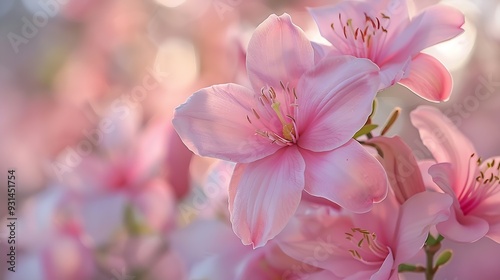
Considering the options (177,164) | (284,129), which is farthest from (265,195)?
(177,164)

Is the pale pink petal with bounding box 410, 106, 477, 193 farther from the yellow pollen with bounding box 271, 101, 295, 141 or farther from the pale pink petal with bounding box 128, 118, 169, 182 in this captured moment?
the pale pink petal with bounding box 128, 118, 169, 182

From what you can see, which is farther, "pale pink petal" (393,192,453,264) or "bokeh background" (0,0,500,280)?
"bokeh background" (0,0,500,280)

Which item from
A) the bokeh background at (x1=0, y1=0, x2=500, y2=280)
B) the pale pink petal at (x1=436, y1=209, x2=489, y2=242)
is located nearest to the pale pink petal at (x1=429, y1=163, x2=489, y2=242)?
the pale pink petal at (x1=436, y1=209, x2=489, y2=242)

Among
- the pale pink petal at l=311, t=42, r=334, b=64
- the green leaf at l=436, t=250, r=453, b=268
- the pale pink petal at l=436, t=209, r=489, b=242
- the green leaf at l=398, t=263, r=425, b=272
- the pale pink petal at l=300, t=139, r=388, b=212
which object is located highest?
the pale pink petal at l=311, t=42, r=334, b=64

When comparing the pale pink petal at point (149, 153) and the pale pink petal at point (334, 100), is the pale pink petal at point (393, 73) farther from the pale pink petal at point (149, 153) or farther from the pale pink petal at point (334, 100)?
the pale pink petal at point (149, 153)

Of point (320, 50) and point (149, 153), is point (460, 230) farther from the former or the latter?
point (149, 153)

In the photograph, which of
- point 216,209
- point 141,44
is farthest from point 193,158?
point 141,44

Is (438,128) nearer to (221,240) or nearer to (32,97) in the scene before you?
(221,240)

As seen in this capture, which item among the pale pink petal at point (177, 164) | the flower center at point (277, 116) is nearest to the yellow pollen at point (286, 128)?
the flower center at point (277, 116)
